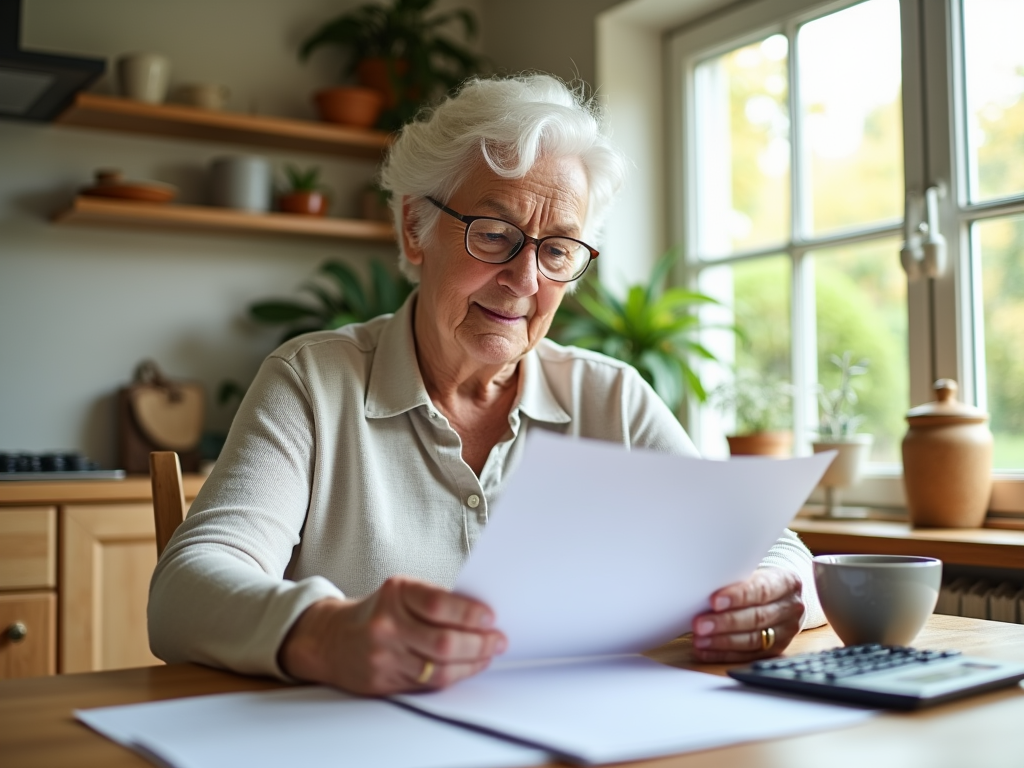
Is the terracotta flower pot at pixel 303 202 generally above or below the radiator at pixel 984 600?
above

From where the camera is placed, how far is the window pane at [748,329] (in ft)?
9.28

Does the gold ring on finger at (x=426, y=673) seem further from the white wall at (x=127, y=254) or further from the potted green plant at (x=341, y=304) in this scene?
the white wall at (x=127, y=254)

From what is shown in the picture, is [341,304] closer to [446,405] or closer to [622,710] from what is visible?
[446,405]

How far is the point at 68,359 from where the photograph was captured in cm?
309

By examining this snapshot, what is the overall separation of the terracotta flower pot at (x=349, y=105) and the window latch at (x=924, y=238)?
178 cm

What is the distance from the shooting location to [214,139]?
3256mm

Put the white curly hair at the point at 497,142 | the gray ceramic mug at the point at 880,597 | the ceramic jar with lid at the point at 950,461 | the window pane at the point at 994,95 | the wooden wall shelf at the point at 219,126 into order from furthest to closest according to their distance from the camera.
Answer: the wooden wall shelf at the point at 219,126
the window pane at the point at 994,95
the ceramic jar with lid at the point at 950,461
the white curly hair at the point at 497,142
the gray ceramic mug at the point at 880,597

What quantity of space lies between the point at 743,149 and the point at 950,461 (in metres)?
1.33

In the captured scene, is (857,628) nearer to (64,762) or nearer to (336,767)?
(336,767)

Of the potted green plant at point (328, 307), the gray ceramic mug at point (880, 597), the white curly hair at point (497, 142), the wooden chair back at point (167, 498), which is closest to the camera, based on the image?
the gray ceramic mug at point (880, 597)

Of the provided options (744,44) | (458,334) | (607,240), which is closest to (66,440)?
(607,240)

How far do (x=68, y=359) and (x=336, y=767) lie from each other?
9.13 ft

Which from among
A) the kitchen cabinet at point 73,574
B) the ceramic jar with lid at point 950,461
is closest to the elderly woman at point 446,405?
the ceramic jar with lid at point 950,461

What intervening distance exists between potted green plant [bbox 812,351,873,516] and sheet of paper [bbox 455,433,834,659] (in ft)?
4.39
